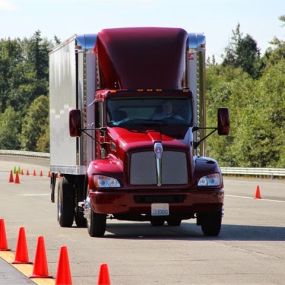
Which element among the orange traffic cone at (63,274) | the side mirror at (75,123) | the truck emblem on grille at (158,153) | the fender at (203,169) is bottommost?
the orange traffic cone at (63,274)

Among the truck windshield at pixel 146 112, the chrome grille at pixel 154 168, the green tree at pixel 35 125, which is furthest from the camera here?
the green tree at pixel 35 125

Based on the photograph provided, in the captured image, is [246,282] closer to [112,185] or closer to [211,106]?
[112,185]

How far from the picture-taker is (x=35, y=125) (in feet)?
617

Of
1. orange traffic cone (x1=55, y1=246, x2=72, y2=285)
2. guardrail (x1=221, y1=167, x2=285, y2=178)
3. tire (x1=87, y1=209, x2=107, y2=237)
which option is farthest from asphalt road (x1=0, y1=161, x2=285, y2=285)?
guardrail (x1=221, y1=167, x2=285, y2=178)

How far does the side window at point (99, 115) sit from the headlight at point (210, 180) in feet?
7.87

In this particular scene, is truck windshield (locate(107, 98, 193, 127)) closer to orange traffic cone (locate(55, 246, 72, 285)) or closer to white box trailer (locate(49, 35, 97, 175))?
white box trailer (locate(49, 35, 97, 175))

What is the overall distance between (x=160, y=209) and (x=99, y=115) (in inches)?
104

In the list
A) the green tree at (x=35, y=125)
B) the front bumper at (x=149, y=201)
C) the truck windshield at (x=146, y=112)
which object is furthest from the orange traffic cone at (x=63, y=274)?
the green tree at (x=35, y=125)

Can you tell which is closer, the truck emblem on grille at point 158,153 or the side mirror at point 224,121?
the truck emblem on grille at point 158,153

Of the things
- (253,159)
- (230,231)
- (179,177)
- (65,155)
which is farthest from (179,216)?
(253,159)

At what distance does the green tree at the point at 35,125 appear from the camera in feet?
605

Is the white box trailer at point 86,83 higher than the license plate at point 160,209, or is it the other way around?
the white box trailer at point 86,83

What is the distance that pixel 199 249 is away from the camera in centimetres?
1936

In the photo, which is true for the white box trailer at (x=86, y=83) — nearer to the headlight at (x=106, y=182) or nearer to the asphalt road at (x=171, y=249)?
the asphalt road at (x=171, y=249)
